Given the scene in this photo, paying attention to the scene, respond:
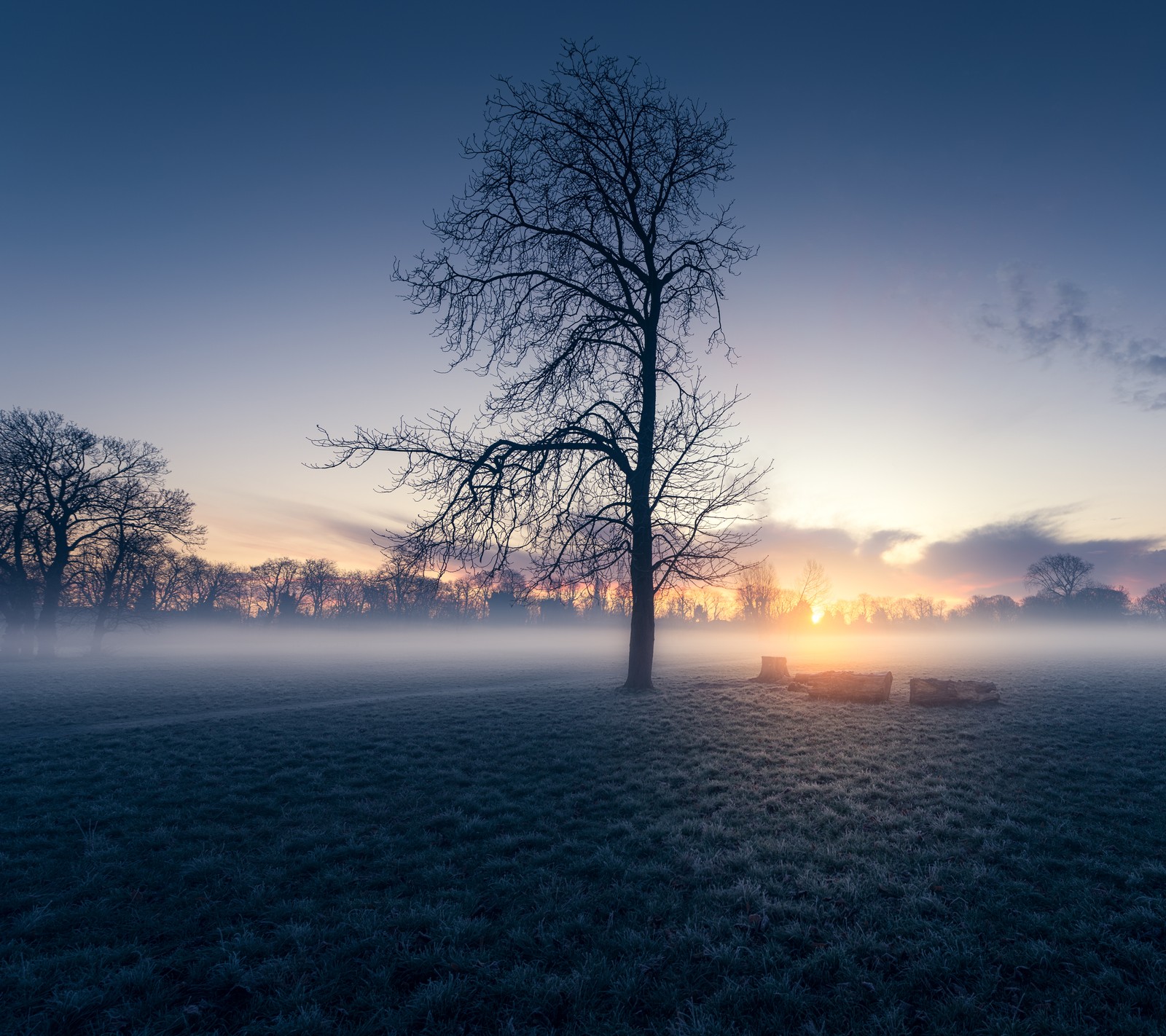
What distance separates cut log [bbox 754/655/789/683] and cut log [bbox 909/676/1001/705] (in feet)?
15.1

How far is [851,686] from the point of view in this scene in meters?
14.8

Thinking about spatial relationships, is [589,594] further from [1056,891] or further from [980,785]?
[1056,891]

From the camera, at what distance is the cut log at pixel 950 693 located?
45.3 feet

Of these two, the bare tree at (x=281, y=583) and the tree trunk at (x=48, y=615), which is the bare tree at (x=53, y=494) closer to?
the tree trunk at (x=48, y=615)

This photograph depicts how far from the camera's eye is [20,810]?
718 centimetres

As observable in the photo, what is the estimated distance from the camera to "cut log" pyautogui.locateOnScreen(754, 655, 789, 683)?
18.4 meters

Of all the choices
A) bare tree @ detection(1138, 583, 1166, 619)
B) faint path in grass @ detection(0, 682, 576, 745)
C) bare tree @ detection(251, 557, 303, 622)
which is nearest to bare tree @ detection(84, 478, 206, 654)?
faint path in grass @ detection(0, 682, 576, 745)

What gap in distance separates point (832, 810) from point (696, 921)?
3422 mm

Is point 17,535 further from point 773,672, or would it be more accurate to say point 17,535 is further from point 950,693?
point 950,693

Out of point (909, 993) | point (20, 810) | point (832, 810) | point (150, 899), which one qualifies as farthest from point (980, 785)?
point (20, 810)

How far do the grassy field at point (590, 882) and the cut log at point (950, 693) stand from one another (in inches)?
106

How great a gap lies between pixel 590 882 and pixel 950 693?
13.2m

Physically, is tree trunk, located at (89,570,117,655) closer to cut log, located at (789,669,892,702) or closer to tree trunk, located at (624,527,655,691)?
tree trunk, located at (624,527,655,691)

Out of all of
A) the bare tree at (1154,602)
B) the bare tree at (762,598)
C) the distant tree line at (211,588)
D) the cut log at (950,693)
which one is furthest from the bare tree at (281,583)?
the bare tree at (1154,602)
